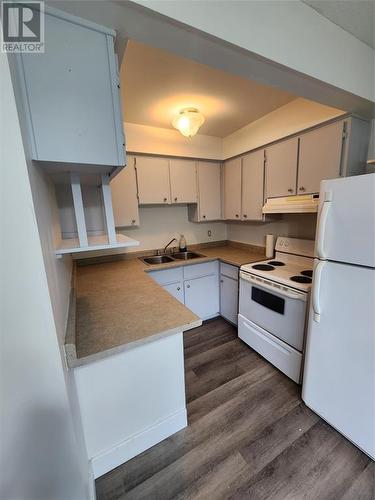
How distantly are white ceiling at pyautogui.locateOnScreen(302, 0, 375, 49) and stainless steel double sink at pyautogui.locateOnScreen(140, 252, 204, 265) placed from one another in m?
2.33

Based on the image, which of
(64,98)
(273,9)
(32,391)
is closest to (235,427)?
(32,391)

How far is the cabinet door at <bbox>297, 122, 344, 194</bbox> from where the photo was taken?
1728 millimetres

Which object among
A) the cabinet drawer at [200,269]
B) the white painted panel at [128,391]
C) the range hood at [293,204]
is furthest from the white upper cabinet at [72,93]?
the cabinet drawer at [200,269]

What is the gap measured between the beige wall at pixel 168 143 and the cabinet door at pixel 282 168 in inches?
34.3

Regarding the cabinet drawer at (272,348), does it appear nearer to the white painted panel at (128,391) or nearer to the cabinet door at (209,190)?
the white painted panel at (128,391)

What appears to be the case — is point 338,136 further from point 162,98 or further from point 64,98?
point 64,98

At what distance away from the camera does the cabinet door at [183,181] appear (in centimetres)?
270

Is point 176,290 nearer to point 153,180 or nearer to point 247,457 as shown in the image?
point 153,180

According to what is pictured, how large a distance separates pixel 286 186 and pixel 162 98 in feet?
4.88

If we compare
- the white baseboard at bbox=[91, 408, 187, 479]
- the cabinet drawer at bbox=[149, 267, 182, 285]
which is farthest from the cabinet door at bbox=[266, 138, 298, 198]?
the white baseboard at bbox=[91, 408, 187, 479]

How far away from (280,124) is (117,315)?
2420 mm

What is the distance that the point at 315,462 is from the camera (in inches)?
50.0

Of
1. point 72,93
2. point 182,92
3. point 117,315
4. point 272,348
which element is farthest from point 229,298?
point 72,93

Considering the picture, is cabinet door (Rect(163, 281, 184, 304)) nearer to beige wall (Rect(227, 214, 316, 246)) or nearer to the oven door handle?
the oven door handle
